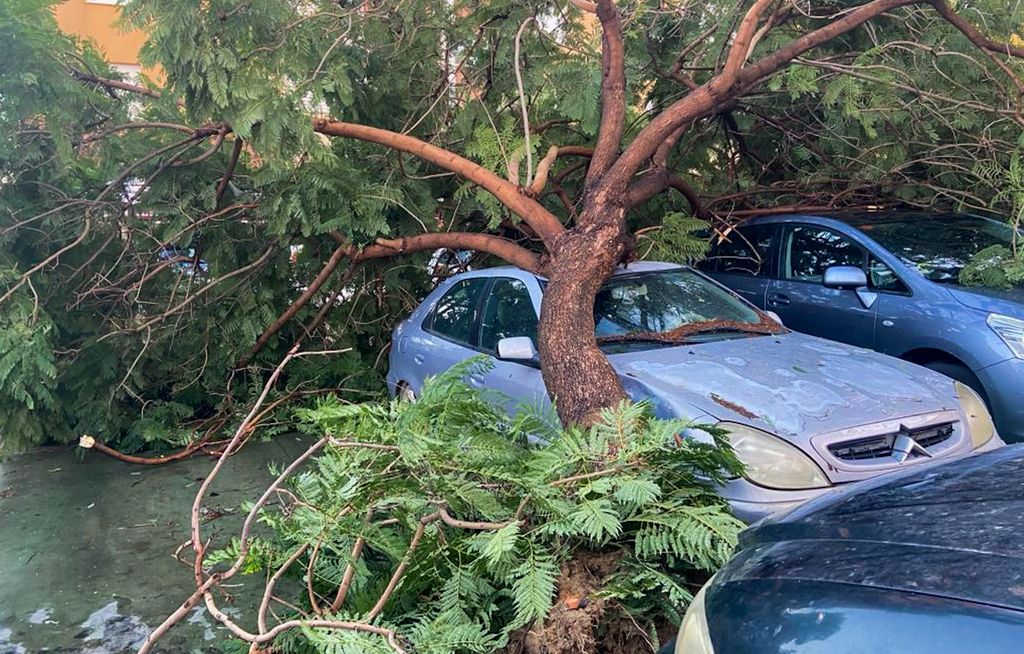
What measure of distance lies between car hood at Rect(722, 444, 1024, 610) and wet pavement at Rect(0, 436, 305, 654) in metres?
2.75

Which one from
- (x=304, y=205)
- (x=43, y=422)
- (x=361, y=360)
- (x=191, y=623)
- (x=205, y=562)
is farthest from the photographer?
(x=361, y=360)

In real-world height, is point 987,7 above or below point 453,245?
above

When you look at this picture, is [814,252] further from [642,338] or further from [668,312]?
[642,338]

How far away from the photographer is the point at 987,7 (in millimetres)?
5680

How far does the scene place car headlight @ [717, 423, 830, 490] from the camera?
10.5ft

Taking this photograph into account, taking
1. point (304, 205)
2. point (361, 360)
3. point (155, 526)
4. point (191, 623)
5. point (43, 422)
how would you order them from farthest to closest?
point (361, 360) < point (43, 422) < point (304, 205) < point (155, 526) < point (191, 623)

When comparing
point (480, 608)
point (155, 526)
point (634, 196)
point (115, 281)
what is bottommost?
point (155, 526)

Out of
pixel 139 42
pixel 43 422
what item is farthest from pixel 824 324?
pixel 43 422

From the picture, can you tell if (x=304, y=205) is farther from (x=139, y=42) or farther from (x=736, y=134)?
(x=736, y=134)

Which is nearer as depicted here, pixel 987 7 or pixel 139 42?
pixel 139 42

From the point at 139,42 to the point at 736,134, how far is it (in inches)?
203

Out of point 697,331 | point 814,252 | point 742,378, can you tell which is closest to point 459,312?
point 697,331

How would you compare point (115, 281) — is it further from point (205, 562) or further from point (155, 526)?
point (205, 562)

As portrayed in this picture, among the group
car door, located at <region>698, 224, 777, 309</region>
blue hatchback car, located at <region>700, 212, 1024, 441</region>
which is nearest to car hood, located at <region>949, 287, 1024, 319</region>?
blue hatchback car, located at <region>700, 212, 1024, 441</region>
